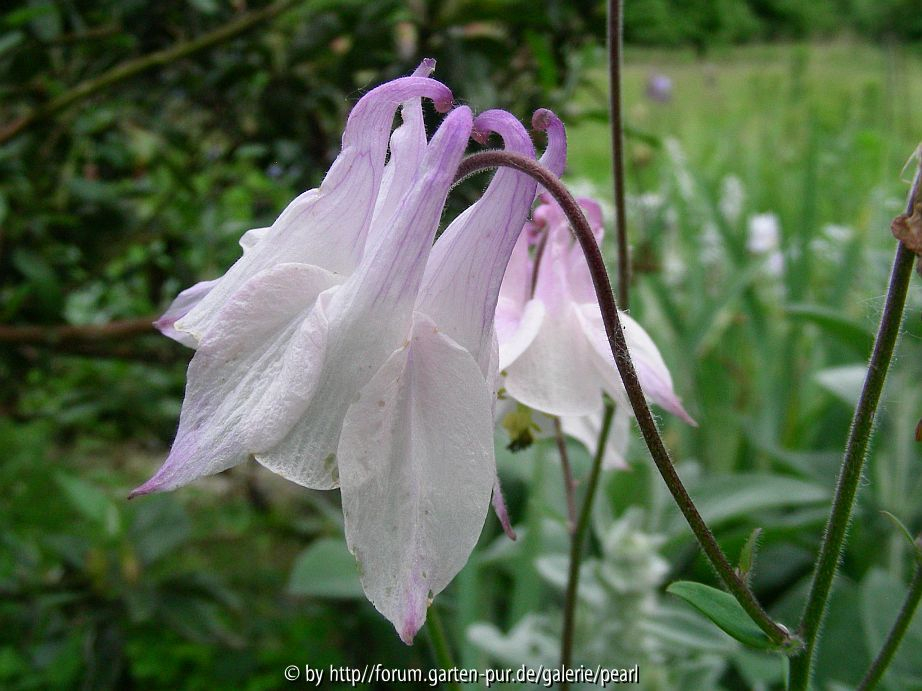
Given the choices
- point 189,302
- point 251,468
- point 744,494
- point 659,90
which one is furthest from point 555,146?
point 659,90

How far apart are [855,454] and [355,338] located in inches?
11.0

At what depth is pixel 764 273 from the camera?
2.76 meters

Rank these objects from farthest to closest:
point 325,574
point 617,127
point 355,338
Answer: point 325,574, point 617,127, point 355,338

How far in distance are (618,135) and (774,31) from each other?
13.7 meters

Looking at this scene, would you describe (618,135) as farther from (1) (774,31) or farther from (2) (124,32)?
(1) (774,31)

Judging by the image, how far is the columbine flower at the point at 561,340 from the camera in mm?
582

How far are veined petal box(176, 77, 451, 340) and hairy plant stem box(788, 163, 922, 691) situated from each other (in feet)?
0.83

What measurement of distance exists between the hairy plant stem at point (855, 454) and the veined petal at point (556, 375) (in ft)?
0.55

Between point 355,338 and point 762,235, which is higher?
point 355,338

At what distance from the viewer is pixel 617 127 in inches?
24.9

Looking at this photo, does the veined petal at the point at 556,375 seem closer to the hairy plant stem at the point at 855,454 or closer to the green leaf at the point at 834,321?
the hairy plant stem at the point at 855,454

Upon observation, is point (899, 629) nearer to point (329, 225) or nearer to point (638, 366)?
point (638, 366)

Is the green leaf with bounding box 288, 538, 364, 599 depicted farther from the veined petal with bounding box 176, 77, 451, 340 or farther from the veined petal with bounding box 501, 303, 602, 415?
the veined petal with bounding box 176, 77, 451, 340

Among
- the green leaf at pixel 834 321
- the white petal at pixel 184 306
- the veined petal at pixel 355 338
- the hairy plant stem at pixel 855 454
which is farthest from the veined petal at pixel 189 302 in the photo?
the green leaf at pixel 834 321
